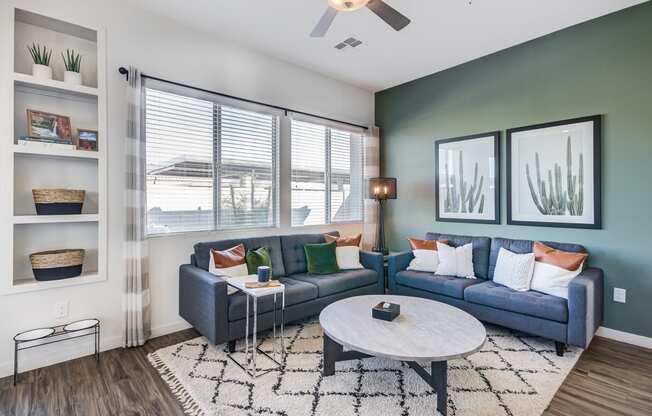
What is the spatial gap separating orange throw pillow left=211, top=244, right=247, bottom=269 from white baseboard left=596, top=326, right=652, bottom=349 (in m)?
3.47

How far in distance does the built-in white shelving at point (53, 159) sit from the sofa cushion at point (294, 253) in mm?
1705

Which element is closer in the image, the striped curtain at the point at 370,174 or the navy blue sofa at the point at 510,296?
the navy blue sofa at the point at 510,296

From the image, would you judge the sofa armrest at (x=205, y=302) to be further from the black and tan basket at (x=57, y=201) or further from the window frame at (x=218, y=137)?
the black and tan basket at (x=57, y=201)

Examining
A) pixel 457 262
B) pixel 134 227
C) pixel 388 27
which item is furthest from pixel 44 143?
pixel 457 262

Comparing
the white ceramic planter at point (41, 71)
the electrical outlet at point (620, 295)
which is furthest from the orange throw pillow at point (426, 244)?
the white ceramic planter at point (41, 71)

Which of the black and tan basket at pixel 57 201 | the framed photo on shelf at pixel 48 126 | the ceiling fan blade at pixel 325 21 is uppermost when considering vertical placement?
the ceiling fan blade at pixel 325 21

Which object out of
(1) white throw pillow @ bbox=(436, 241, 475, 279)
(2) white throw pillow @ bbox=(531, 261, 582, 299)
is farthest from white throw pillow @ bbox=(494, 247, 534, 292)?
(1) white throw pillow @ bbox=(436, 241, 475, 279)

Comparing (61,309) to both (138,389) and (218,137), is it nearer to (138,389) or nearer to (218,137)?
(138,389)

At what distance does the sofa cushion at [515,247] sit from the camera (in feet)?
10.1

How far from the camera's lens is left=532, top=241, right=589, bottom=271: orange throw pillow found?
9.21 feet

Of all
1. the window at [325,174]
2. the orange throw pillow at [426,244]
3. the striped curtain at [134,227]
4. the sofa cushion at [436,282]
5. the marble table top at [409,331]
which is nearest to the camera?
the marble table top at [409,331]

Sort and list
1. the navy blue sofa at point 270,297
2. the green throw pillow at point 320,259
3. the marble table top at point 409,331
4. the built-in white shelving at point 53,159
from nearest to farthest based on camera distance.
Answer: the marble table top at point 409,331 < the built-in white shelving at point 53,159 < the navy blue sofa at point 270,297 < the green throw pillow at point 320,259

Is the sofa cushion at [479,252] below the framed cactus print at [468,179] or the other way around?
below

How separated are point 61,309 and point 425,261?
136 inches
